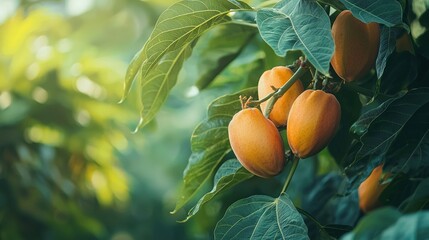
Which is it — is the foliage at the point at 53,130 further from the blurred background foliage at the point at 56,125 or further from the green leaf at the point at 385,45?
the green leaf at the point at 385,45

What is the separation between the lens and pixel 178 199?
855 millimetres

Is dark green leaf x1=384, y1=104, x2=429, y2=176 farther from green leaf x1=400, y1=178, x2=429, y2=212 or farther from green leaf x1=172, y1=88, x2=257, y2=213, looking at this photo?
green leaf x1=172, y1=88, x2=257, y2=213

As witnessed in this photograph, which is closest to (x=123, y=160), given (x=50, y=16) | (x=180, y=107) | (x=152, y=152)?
(x=152, y=152)

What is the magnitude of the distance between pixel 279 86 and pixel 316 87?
0.03m

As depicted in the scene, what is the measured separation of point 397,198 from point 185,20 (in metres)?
0.28

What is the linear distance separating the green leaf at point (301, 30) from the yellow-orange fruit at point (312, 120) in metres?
0.05

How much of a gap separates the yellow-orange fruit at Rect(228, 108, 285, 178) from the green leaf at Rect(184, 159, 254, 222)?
6cm

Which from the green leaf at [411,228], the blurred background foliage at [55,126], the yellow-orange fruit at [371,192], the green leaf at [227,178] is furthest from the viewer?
the blurred background foliage at [55,126]

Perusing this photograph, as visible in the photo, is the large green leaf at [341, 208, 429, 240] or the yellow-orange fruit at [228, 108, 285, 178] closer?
the large green leaf at [341, 208, 429, 240]

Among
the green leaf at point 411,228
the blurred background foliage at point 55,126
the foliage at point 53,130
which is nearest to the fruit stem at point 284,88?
the green leaf at point 411,228

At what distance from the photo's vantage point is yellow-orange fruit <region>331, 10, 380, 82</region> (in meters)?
0.70

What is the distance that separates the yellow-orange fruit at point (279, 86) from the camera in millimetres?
717

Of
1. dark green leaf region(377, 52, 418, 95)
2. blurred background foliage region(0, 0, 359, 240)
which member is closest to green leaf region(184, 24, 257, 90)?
dark green leaf region(377, 52, 418, 95)

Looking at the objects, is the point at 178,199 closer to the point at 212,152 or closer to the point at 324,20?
the point at 212,152
